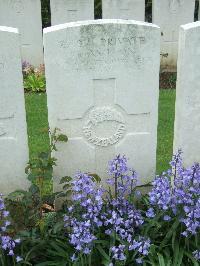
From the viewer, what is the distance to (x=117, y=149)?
3.94 meters

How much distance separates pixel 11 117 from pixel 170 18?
6.76 m

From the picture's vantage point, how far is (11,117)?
144 inches

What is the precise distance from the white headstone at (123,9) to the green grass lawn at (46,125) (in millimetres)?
2074

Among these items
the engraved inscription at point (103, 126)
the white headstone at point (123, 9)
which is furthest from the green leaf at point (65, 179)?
the white headstone at point (123, 9)

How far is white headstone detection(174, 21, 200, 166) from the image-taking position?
3.52 meters

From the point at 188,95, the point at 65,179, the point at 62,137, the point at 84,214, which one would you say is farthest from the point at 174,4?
the point at 84,214

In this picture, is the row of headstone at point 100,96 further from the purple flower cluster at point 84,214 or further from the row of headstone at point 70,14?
the row of headstone at point 70,14

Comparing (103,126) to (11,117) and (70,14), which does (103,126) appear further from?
(70,14)

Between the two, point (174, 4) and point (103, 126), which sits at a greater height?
point (174, 4)

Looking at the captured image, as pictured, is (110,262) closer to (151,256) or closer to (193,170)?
(151,256)

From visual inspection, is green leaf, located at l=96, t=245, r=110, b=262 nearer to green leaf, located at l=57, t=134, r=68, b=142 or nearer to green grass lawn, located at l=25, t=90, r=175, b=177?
green leaf, located at l=57, t=134, r=68, b=142

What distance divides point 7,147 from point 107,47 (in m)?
1.22

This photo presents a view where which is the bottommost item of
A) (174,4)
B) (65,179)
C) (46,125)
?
(46,125)

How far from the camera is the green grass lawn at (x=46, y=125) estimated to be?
5660 millimetres
